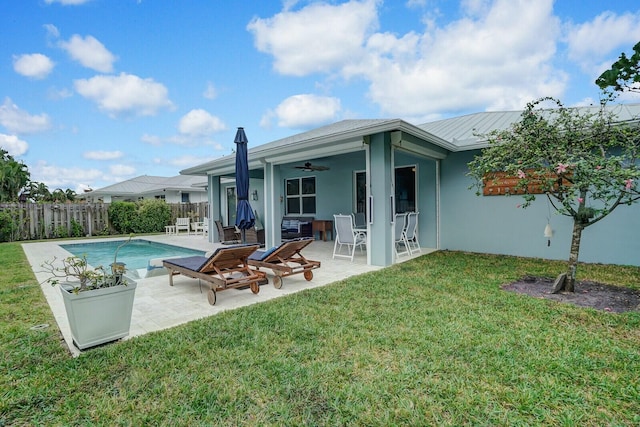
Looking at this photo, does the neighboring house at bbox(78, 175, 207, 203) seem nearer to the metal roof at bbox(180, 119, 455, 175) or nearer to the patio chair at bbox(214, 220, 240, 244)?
the patio chair at bbox(214, 220, 240, 244)

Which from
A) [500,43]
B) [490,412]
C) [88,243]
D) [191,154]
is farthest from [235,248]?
[191,154]

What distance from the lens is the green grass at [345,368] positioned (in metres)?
2.15

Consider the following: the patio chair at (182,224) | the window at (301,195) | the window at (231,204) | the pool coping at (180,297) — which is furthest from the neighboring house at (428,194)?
the patio chair at (182,224)

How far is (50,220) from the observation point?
1459 cm

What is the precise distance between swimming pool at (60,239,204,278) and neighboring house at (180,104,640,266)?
3142mm

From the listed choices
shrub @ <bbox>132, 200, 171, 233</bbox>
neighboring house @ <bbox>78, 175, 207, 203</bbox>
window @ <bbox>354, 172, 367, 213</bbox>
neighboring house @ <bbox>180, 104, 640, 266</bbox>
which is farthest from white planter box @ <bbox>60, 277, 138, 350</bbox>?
neighboring house @ <bbox>78, 175, 207, 203</bbox>

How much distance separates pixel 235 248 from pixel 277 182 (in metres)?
4.87

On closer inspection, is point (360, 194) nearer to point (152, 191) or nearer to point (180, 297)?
point (180, 297)

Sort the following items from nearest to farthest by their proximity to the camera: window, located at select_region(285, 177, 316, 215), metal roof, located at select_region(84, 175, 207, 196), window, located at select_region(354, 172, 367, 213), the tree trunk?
the tree trunk → window, located at select_region(354, 172, 367, 213) → window, located at select_region(285, 177, 316, 215) → metal roof, located at select_region(84, 175, 207, 196)

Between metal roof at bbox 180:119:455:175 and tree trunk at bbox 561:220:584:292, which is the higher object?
metal roof at bbox 180:119:455:175

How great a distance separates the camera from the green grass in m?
2.15

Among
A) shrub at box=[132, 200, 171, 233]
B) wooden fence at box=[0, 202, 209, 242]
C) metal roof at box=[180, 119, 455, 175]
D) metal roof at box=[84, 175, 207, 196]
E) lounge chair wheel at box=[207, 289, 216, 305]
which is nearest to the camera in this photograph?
lounge chair wheel at box=[207, 289, 216, 305]

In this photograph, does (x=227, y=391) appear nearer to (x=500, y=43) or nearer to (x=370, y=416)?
(x=370, y=416)

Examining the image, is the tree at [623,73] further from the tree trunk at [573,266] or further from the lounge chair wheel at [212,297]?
the lounge chair wheel at [212,297]
